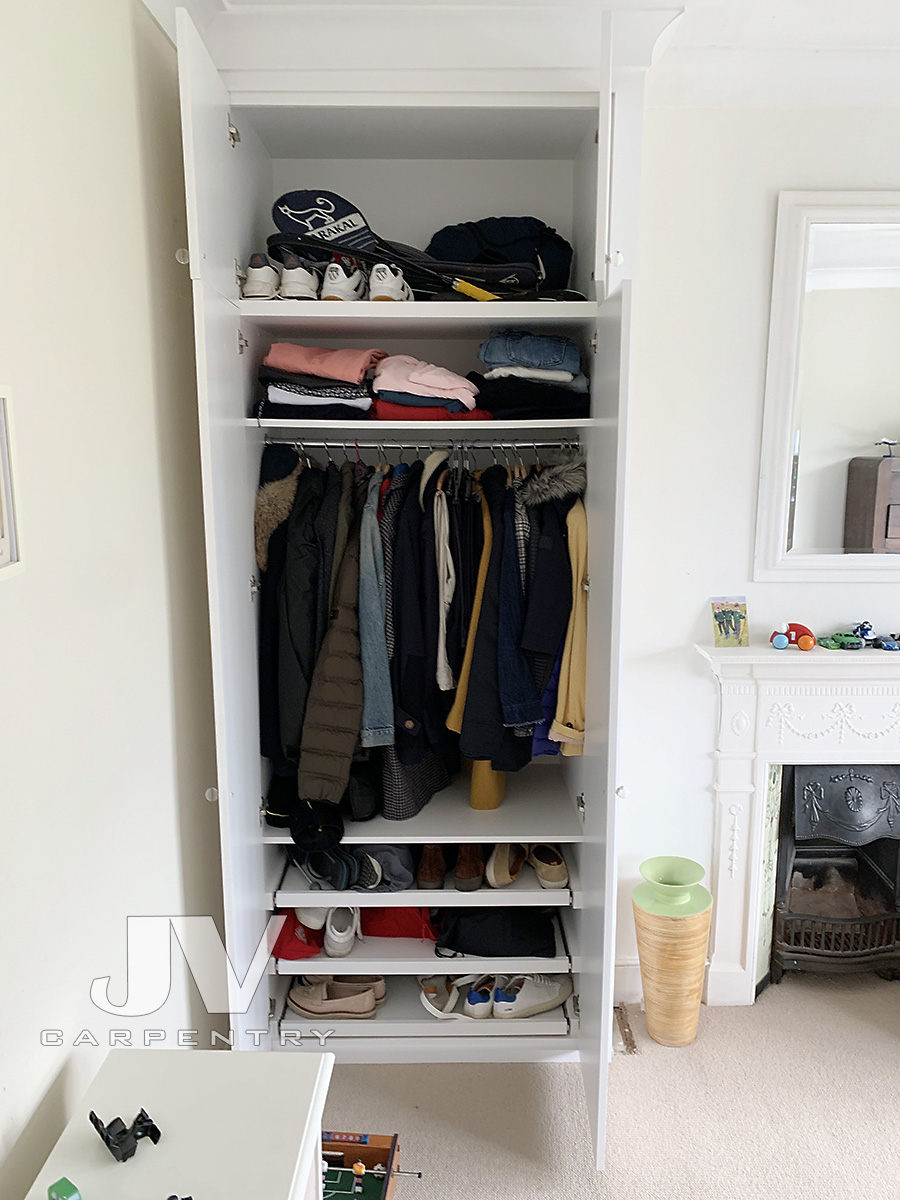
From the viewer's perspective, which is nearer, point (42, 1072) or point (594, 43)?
point (42, 1072)

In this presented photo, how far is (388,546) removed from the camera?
2.16 meters

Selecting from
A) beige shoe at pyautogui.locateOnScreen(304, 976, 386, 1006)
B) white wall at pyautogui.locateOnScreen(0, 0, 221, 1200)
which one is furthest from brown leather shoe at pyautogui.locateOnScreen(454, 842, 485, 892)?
white wall at pyautogui.locateOnScreen(0, 0, 221, 1200)

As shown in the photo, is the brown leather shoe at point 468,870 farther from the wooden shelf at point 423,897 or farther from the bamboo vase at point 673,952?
the bamboo vase at point 673,952

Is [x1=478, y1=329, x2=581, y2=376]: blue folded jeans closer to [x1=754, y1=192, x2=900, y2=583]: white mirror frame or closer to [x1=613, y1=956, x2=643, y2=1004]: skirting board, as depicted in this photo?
[x1=754, y1=192, x2=900, y2=583]: white mirror frame

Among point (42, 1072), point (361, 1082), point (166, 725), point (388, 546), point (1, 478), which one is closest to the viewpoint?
point (1, 478)

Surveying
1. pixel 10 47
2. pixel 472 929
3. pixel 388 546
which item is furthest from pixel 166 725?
pixel 10 47

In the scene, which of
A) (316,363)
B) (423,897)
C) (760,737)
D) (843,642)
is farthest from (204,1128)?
(843,642)

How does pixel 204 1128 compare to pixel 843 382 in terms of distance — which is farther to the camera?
pixel 843 382

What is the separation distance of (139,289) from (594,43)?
3.68 feet

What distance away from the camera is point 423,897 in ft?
7.43

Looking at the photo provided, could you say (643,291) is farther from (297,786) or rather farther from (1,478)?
(1,478)

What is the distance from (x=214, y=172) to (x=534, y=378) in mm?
826

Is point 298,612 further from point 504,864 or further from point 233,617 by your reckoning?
point 504,864

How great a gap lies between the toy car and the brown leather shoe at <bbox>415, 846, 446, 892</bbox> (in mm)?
1223
